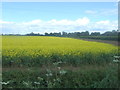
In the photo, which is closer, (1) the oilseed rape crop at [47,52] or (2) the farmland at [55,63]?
(2) the farmland at [55,63]

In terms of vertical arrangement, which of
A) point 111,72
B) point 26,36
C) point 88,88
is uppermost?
point 26,36

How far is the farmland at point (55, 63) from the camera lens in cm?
416

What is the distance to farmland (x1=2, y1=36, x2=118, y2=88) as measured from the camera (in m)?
4.16

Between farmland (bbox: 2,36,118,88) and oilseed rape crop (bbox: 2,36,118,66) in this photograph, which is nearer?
farmland (bbox: 2,36,118,88)

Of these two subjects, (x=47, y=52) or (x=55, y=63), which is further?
(x=47, y=52)

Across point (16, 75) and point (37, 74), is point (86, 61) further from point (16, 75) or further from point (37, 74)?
point (16, 75)

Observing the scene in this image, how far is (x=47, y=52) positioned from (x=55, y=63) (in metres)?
1.56

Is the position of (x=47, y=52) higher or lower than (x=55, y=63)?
higher

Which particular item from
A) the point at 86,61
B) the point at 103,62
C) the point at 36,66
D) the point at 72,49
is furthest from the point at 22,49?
the point at 103,62

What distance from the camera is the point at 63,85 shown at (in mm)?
4152

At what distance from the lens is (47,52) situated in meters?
6.01

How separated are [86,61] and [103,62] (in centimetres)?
50

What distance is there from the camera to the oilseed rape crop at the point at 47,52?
18.5 feet

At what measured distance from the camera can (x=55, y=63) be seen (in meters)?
4.49
